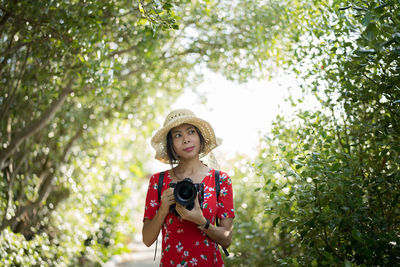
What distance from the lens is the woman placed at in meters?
2.18

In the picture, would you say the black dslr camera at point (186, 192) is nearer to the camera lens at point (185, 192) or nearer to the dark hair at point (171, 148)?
the camera lens at point (185, 192)

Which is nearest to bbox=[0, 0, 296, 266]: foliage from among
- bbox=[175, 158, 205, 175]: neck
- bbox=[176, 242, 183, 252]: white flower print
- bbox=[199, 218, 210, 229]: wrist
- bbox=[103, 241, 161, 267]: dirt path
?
bbox=[175, 158, 205, 175]: neck

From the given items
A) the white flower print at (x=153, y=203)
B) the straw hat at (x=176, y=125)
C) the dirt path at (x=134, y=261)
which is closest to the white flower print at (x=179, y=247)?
the white flower print at (x=153, y=203)

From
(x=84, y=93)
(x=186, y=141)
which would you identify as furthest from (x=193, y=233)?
(x=84, y=93)

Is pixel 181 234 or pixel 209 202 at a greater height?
pixel 209 202

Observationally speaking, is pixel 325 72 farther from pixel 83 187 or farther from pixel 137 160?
pixel 137 160

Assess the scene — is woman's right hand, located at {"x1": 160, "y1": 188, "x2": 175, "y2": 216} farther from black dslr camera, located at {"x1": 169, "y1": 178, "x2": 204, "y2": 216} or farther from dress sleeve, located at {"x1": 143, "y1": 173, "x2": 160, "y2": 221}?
dress sleeve, located at {"x1": 143, "y1": 173, "x2": 160, "y2": 221}

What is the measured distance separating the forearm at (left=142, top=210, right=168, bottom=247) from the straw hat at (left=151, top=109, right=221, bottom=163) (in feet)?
1.51

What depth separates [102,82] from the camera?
3977 millimetres

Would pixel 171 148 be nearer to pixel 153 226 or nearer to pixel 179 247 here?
pixel 153 226

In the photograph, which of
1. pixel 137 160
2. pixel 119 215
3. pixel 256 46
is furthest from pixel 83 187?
pixel 256 46

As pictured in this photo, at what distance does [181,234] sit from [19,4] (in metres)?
3.10

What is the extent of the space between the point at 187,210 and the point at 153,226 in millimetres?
267

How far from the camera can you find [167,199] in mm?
2170
